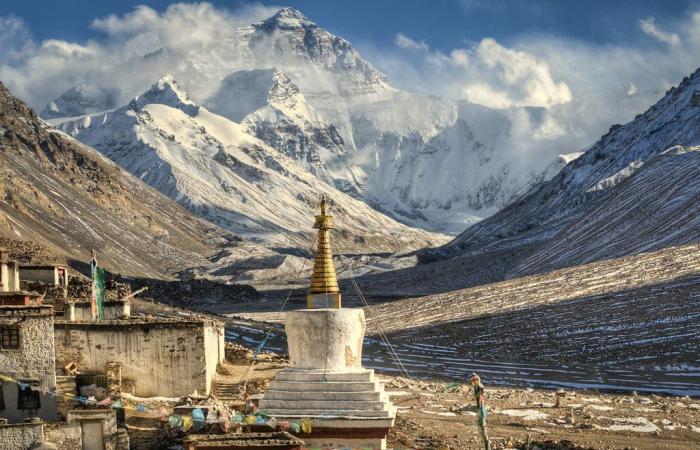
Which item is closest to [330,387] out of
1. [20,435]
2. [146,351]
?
[20,435]

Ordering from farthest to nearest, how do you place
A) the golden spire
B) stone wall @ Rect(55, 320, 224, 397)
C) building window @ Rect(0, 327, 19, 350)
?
stone wall @ Rect(55, 320, 224, 397) → building window @ Rect(0, 327, 19, 350) → the golden spire

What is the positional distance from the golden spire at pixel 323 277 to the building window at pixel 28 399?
640 centimetres

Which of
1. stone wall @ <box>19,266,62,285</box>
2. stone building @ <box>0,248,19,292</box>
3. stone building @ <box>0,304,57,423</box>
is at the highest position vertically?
stone wall @ <box>19,266,62,285</box>

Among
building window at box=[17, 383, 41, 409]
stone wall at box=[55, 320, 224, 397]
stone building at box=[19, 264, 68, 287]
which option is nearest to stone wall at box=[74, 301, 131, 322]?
stone wall at box=[55, 320, 224, 397]

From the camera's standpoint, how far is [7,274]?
36.3 meters

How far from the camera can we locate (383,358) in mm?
54500

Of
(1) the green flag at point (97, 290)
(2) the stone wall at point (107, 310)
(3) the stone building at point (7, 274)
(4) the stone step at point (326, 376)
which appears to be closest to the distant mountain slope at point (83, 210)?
(3) the stone building at point (7, 274)

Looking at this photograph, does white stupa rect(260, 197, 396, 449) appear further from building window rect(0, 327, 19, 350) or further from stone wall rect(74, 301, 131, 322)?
stone wall rect(74, 301, 131, 322)

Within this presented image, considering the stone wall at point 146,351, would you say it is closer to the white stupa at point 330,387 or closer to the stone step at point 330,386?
the white stupa at point 330,387

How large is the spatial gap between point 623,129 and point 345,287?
5115cm

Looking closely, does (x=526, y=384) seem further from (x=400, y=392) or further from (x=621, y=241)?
(x=621, y=241)

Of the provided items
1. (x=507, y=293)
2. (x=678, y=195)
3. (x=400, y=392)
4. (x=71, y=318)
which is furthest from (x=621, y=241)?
(x=71, y=318)

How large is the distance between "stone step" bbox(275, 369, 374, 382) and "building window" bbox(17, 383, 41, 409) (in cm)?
589

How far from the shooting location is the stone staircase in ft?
72.8
